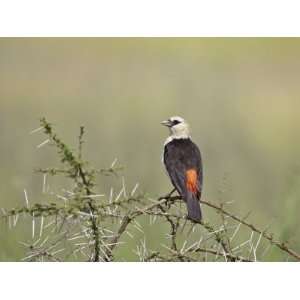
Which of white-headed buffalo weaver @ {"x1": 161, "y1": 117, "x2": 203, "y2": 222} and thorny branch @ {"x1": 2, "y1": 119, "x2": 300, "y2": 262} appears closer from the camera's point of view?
thorny branch @ {"x1": 2, "y1": 119, "x2": 300, "y2": 262}

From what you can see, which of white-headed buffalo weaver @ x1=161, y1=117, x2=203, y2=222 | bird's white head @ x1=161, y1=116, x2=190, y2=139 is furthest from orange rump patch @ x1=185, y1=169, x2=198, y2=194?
bird's white head @ x1=161, y1=116, x2=190, y2=139

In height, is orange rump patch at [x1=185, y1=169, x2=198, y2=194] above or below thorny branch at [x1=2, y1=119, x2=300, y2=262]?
above

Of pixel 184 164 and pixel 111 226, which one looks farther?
pixel 184 164

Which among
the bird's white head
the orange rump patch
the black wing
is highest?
the bird's white head

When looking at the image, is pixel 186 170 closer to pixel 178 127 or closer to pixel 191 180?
pixel 191 180

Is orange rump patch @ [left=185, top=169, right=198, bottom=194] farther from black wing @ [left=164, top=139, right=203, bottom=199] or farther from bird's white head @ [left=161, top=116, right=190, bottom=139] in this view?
bird's white head @ [left=161, top=116, right=190, bottom=139]

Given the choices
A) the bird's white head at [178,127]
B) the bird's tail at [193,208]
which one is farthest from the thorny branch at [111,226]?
the bird's white head at [178,127]

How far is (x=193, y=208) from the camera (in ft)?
9.18

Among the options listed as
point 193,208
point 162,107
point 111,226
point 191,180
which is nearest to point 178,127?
point 162,107

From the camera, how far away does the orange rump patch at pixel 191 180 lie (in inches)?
111

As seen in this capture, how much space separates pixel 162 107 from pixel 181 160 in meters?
0.21

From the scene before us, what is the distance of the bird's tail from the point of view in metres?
2.79

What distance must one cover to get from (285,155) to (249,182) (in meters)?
0.17

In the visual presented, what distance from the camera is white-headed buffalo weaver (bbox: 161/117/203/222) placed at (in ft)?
9.18
